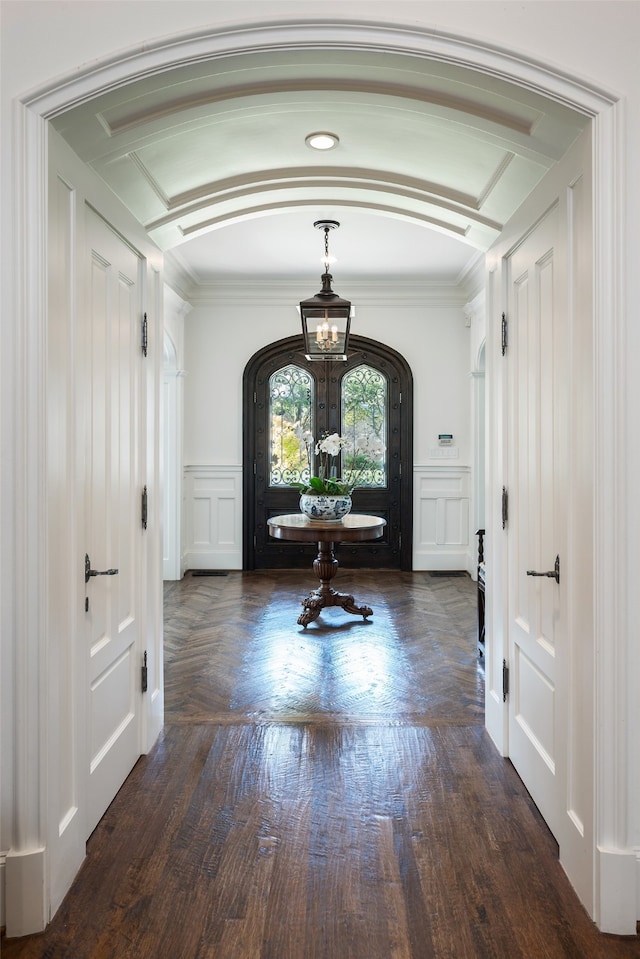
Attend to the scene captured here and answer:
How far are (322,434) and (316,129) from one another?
508cm

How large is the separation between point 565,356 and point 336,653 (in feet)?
9.72

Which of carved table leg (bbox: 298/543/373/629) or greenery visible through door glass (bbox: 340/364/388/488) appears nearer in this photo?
carved table leg (bbox: 298/543/373/629)

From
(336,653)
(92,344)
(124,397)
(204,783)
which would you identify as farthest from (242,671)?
(92,344)

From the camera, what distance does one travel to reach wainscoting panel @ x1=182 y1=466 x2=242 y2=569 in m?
7.57

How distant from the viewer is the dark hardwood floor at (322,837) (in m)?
1.85

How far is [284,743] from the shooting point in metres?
3.14

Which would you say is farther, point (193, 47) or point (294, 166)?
point (294, 166)

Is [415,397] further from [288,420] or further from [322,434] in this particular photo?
[288,420]

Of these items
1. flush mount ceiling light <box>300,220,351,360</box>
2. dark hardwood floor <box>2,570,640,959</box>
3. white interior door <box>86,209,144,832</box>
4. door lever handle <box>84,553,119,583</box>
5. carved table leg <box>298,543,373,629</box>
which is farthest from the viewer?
carved table leg <box>298,543,373,629</box>

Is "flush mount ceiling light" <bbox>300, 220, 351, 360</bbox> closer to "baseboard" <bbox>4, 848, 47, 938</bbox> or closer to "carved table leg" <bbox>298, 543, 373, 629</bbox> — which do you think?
"carved table leg" <bbox>298, 543, 373, 629</bbox>

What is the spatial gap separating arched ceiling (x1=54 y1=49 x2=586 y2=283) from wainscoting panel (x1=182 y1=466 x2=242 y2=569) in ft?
14.8

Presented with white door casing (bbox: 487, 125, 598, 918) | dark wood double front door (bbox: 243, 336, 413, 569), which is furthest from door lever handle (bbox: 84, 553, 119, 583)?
dark wood double front door (bbox: 243, 336, 413, 569)

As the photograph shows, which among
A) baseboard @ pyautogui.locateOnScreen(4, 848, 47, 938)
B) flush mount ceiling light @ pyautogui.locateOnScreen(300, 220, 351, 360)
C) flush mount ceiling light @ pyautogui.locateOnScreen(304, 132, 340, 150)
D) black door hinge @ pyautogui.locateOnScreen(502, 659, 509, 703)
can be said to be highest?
flush mount ceiling light @ pyautogui.locateOnScreen(304, 132, 340, 150)

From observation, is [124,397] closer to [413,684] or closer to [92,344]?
[92,344]
